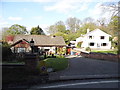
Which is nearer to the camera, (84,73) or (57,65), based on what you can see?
(84,73)

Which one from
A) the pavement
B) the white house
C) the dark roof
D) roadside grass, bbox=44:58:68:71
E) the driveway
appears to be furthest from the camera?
the white house

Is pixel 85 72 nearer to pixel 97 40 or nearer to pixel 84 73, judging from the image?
pixel 84 73

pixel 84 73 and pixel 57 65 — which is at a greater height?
pixel 57 65

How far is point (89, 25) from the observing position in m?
72.1

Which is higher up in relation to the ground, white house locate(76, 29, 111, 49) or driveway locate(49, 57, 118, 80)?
white house locate(76, 29, 111, 49)

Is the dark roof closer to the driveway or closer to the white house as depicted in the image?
the white house

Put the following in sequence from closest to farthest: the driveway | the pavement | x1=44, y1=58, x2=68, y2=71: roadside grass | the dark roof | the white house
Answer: the pavement
the driveway
x1=44, y1=58, x2=68, y2=71: roadside grass
the dark roof
the white house

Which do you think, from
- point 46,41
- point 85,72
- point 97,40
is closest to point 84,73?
point 85,72

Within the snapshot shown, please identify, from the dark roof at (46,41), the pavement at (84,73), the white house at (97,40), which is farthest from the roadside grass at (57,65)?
the white house at (97,40)

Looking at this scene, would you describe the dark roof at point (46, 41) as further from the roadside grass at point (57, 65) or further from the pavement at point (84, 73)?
the pavement at point (84, 73)

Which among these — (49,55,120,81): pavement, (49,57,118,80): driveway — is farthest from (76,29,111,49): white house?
(49,55,120,81): pavement

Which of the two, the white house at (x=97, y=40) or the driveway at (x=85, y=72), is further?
the white house at (x=97, y=40)

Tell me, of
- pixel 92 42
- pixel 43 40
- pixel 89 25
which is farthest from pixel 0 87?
pixel 89 25

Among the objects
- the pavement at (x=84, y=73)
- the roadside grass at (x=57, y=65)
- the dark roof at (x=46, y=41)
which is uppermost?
the dark roof at (x=46, y=41)
